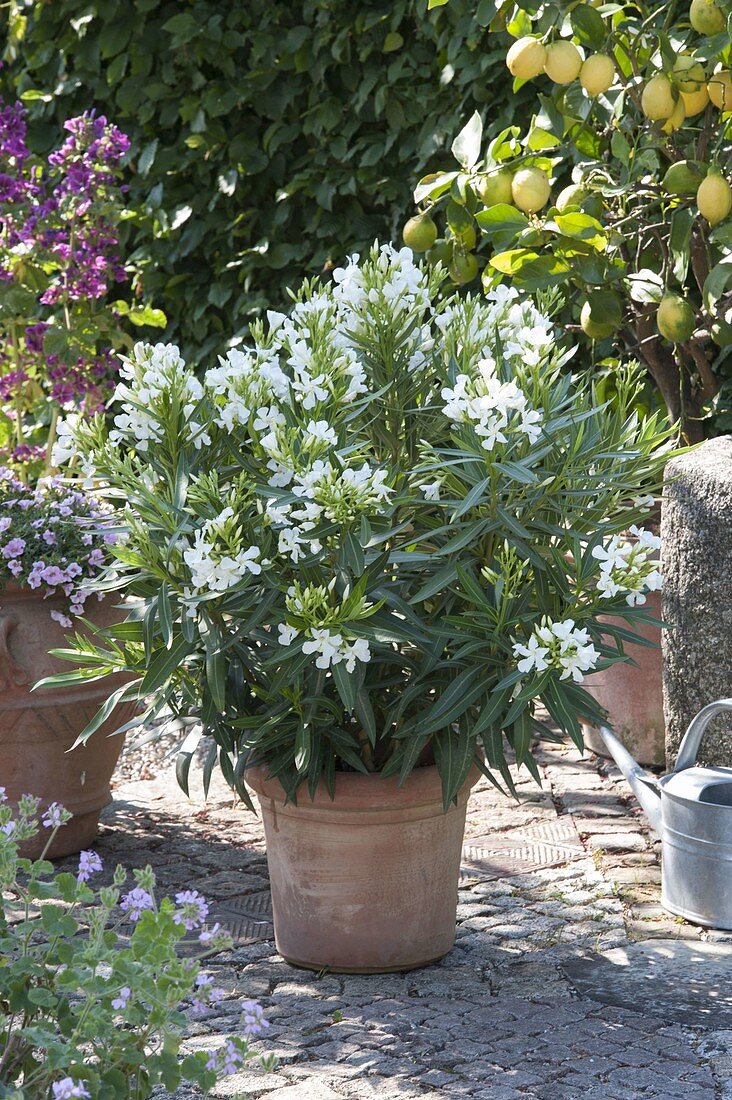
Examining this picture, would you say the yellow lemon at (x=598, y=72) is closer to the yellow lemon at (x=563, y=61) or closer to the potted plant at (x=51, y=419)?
the yellow lemon at (x=563, y=61)

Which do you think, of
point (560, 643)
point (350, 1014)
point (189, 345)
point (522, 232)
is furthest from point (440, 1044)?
point (189, 345)

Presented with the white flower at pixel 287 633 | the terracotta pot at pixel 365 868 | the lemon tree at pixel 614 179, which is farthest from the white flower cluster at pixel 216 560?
the lemon tree at pixel 614 179

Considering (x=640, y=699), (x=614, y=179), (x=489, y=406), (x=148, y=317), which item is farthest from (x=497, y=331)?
(x=148, y=317)

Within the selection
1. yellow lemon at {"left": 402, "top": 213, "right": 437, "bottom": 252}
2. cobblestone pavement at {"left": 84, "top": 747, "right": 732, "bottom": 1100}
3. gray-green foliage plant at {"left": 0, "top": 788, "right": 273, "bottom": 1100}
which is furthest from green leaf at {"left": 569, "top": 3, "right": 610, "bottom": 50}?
gray-green foliage plant at {"left": 0, "top": 788, "right": 273, "bottom": 1100}

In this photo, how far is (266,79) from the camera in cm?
470

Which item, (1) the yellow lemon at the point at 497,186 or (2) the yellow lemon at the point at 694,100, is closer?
(2) the yellow lemon at the point at 694,100

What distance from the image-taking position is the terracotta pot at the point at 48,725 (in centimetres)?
305

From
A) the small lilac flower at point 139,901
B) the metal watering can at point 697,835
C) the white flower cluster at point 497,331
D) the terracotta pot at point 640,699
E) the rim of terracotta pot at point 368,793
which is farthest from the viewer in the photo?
the terracotta pot at point 640,699

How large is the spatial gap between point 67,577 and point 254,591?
855 millimetres

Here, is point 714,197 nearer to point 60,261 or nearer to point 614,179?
point 614,179

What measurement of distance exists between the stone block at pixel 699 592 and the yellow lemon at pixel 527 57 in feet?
3.20

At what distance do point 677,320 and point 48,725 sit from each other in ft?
5.74

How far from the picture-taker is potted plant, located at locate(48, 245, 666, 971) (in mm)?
2174

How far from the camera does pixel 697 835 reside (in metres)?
2.67
